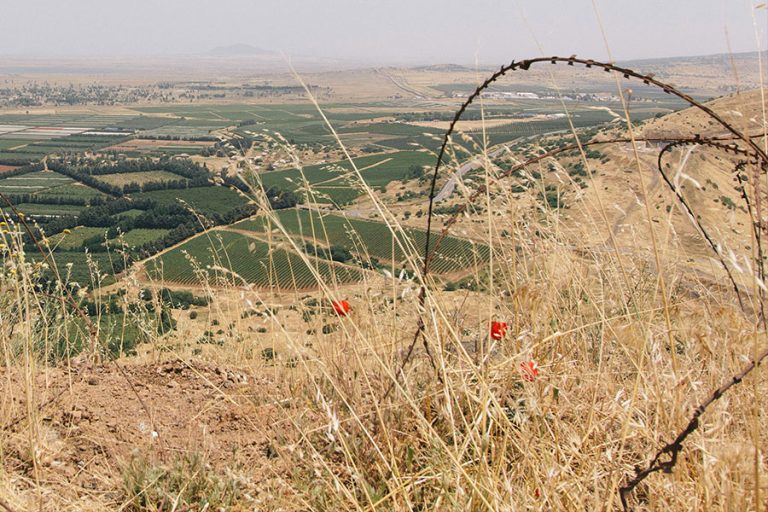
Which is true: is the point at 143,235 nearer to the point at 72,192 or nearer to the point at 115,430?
the point at 72,192

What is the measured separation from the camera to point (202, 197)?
5734cm

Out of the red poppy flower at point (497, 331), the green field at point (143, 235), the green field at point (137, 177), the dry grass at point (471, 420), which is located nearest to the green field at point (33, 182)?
the green field at point (137, 177)

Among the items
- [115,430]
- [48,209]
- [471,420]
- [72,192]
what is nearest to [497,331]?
[471,420]

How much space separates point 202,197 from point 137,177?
33.2ft

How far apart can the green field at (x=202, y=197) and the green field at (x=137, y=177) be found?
10.2 feet

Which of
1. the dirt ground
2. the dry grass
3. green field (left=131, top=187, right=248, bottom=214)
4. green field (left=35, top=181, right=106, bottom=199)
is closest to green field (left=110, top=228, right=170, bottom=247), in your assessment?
green field (left=131, top=187, right=248, bottom=214)

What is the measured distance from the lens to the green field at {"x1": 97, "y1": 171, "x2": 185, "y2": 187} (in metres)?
60.1

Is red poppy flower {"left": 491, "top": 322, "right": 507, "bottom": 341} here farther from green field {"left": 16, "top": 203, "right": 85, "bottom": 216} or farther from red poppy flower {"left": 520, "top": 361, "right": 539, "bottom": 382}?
green field {"left": 16, "top": 203, "right": 85, "bottom": 216}

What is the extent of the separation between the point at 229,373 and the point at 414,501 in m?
1.65

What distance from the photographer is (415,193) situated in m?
46.9

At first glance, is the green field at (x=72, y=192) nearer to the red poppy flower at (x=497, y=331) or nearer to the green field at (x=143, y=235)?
the green field at (x=143, y=235)

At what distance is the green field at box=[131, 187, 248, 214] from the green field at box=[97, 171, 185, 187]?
3107mm

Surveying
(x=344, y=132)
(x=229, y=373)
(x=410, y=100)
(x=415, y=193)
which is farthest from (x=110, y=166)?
(x=410, y=100)

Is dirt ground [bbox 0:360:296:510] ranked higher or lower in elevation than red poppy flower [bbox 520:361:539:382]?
lower
